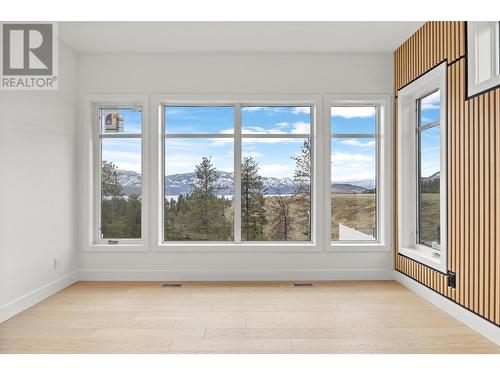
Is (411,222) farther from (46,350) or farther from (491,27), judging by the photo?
(46,350)

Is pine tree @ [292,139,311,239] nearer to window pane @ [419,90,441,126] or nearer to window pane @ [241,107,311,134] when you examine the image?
window pane @ [241,107,311,134]

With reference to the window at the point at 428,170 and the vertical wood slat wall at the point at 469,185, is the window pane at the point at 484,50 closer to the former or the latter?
the vertical wood slat wall at the point at 469,185

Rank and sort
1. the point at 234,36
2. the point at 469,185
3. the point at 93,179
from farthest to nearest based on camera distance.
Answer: the point at 93,179 → the point at 234,36 → the point at 469,185

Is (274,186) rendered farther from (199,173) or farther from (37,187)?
(37,187)

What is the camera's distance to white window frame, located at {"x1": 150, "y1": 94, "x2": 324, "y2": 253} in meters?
4.99

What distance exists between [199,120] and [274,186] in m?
1.36

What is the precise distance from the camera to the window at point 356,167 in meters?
5.16

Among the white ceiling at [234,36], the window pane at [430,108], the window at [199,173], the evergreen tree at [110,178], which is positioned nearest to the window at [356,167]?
the window pane at [430,108]

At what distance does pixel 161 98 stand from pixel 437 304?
3996 millimetres

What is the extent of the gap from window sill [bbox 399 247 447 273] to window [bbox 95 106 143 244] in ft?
11.2

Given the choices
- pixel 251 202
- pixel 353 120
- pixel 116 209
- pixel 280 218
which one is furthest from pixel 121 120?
pixel 353 120

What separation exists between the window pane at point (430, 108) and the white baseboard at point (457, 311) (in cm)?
183

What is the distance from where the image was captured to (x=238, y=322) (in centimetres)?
340

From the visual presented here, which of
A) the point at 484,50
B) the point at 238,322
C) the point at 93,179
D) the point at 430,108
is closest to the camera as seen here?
the point at 484,50
